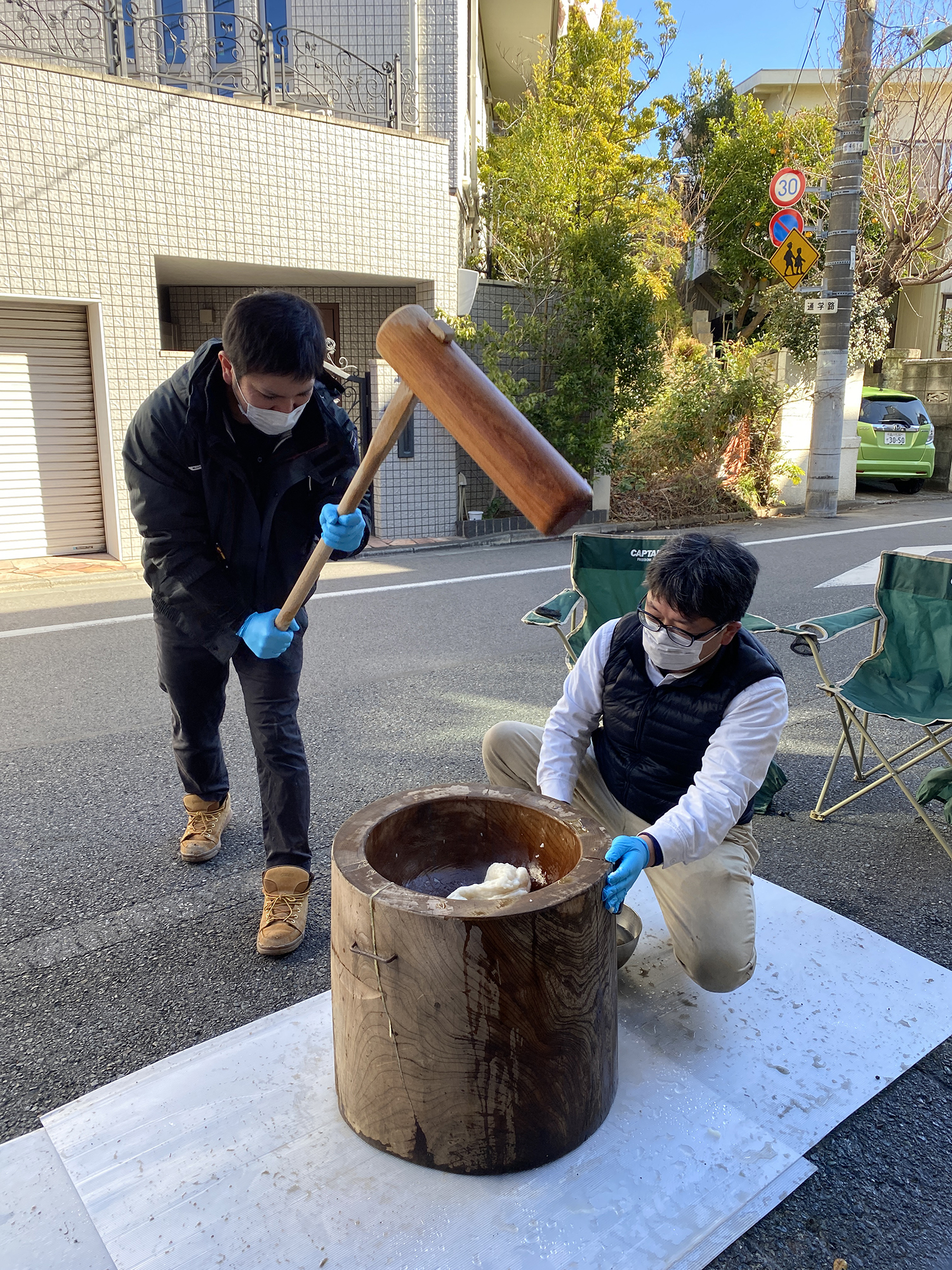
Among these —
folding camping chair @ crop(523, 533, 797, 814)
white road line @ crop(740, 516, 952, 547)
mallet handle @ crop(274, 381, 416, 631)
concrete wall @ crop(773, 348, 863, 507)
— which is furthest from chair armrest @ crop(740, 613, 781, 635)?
concrete wall @ crop(773, 348, 863, 507)

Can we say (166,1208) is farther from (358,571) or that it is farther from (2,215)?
(2,215)

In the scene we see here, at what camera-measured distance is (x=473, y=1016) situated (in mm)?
1869

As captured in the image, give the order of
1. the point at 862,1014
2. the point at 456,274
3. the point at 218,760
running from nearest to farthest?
the point at 862,1014, the point at 218,760, the point at 456,274

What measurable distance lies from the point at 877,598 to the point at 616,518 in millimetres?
8414

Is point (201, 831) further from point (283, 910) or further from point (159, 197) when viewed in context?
point (159, 197)

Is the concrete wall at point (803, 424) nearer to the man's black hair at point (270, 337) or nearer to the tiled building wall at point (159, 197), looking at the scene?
the tiled building wall at point (159, 197)

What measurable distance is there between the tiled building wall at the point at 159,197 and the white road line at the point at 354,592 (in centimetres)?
265

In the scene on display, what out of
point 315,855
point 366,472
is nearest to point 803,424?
point 315,855

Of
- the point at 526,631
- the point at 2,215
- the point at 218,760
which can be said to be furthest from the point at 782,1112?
the point at 2,215

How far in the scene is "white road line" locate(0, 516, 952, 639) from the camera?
6699mm

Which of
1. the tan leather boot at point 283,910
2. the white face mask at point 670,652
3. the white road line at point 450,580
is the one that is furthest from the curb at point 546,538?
the white face mask at point 670,652

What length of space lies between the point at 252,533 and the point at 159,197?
772cm

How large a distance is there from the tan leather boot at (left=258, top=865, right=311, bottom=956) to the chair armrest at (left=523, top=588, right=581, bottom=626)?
1.56 m

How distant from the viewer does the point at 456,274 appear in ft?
36.2
